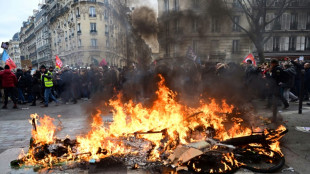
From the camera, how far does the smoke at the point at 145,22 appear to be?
7172mm

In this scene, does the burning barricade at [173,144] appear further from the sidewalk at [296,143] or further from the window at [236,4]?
A: the window at [236,4]

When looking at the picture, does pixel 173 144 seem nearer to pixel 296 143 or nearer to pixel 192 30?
pixel 296 143

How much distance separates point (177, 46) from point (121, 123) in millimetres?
3954

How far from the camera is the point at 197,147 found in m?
3.58

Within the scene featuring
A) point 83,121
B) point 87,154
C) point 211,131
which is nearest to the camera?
point 87,154

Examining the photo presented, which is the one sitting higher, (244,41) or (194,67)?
(244,41)

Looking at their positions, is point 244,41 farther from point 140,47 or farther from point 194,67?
point 140,47

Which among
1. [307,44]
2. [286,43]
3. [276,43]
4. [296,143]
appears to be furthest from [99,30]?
[307,44]

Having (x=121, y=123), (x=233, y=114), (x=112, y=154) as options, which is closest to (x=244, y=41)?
(x=233, y=114)

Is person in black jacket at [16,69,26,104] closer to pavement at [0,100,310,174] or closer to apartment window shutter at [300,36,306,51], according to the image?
pavement at [0,100,310,174]

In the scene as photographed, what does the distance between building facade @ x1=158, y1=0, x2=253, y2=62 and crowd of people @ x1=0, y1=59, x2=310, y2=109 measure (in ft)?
2.50

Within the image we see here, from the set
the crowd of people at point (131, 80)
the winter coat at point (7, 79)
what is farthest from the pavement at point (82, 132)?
the winter coat at point (7, 79)

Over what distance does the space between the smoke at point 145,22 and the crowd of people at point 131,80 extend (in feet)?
4.15

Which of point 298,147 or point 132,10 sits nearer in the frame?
point 298,147
